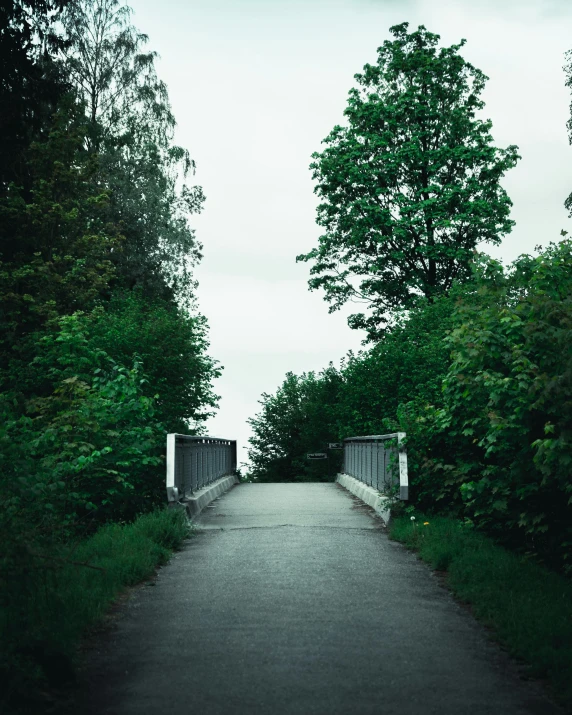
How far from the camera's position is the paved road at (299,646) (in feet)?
18.3

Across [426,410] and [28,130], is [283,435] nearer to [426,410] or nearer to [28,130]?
[28,130]

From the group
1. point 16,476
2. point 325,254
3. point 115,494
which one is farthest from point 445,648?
point 325,254

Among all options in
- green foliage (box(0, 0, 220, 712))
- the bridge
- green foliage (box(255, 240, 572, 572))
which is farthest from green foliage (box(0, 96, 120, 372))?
the bridge

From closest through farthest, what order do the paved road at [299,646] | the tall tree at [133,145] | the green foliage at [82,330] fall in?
1. the paved road at [299,646]
2. the green foliage at [82,330]
3. the tall tree at [133,145]

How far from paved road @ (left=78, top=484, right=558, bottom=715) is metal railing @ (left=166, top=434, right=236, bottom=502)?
315 centimetres

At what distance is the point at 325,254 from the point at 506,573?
27.9 metres

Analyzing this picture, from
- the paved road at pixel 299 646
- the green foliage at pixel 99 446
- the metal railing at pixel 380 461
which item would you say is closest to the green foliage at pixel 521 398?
the paved road at pixel 299 646

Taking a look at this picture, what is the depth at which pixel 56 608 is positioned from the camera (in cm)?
753

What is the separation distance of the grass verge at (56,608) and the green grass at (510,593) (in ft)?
9.70

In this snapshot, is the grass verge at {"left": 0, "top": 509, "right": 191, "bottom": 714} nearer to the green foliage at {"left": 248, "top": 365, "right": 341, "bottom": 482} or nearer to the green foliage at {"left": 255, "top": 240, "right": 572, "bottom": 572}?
the green foliage at {"left": 255, "top": 240, "right": 572, "bottom": 572}

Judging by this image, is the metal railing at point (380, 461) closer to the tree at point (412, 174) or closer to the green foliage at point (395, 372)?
the green foliage at point (395, 372)

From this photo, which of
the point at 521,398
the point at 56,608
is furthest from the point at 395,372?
the point at 56,608

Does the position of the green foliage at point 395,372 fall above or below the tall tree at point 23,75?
below

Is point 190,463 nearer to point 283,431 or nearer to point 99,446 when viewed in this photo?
point 99,446
